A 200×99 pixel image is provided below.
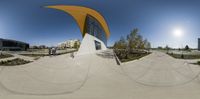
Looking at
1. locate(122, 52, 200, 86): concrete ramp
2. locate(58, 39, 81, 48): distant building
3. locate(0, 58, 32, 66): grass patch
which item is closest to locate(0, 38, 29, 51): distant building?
locate(0, 58, 32, 66): grass patch

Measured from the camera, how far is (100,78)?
12.6 feet

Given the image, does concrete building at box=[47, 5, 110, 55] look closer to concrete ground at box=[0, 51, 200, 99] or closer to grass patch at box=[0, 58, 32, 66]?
concrete ground at box=[0, 51, 200, 99]

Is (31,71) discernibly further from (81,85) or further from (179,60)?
(179,60)

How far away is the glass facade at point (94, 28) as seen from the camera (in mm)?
2621

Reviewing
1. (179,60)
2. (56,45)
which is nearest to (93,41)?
(56,45)

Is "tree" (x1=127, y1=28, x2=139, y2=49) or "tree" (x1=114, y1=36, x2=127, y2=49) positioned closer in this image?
"tree" (x1=114, y1=36, x2=127, y2=49)

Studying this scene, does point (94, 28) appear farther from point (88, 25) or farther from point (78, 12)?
point (78, 12)

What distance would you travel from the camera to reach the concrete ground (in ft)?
9.31

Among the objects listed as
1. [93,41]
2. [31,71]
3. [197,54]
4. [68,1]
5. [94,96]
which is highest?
[68,1]

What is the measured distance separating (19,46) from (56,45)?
0.51 m

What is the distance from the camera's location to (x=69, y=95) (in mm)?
3273

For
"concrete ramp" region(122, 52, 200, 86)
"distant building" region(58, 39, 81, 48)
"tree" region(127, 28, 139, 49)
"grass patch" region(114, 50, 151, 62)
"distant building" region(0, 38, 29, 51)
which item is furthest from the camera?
"concrete ramp" region(122, 52, 200, 86)

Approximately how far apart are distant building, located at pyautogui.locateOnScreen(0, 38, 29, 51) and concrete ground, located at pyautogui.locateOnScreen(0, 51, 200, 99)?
35 cm

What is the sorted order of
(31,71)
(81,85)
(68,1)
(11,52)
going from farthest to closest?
(81,85)
(31,71)
(68,1)
(11,52)
